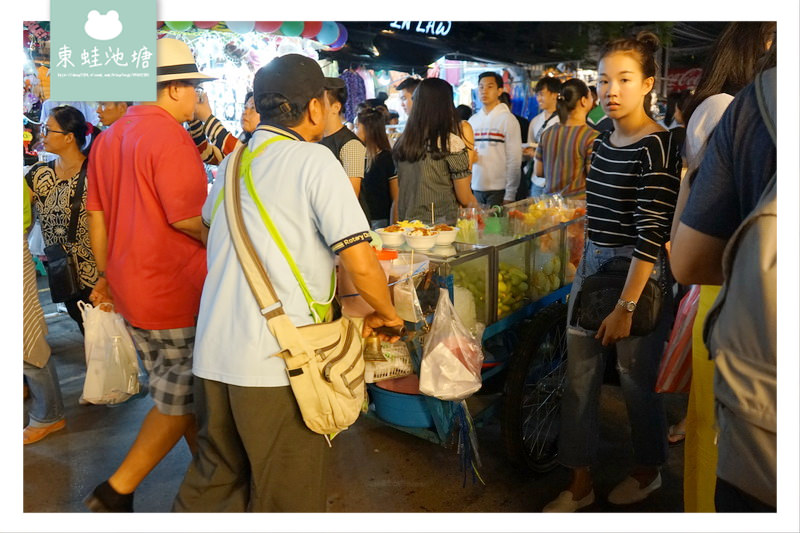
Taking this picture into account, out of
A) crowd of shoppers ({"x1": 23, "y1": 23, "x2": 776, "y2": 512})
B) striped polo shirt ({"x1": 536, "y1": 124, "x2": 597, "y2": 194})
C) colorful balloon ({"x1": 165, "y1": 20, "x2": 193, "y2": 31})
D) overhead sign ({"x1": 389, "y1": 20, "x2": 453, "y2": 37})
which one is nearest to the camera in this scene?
crowd of shoppers ({"x1": 23, "y1": 23, "x2": 776, "y2": 512})

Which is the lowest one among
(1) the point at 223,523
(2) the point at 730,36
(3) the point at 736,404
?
(1) the point at 223,523

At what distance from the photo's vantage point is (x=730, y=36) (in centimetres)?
216

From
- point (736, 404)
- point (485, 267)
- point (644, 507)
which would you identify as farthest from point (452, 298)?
point (736, 404)

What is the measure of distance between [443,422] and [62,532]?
1.30 metres

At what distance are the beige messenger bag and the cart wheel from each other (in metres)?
0.91

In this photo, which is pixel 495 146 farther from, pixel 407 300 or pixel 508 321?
pixel 407 300

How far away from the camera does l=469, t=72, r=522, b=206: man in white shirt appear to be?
207 inches

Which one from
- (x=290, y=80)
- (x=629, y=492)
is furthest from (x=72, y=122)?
(x=629, y=492)

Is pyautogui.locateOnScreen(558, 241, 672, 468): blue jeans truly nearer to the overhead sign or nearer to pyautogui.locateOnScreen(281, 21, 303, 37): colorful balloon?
pyautogui.locateOnScreen(281, 21, 303, 37): colorful balloon

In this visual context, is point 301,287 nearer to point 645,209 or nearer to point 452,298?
point 452,298

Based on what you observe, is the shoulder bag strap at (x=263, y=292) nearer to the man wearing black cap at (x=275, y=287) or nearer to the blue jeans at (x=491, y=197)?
the man wearing black cap at (x=275, y=287)

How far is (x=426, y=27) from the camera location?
21.5 feet

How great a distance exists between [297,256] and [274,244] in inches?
2.8

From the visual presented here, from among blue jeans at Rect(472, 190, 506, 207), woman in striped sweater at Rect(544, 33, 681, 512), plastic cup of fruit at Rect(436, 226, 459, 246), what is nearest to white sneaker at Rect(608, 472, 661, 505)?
woman in striped sweater at Rect(544, 33, 681, 512)
